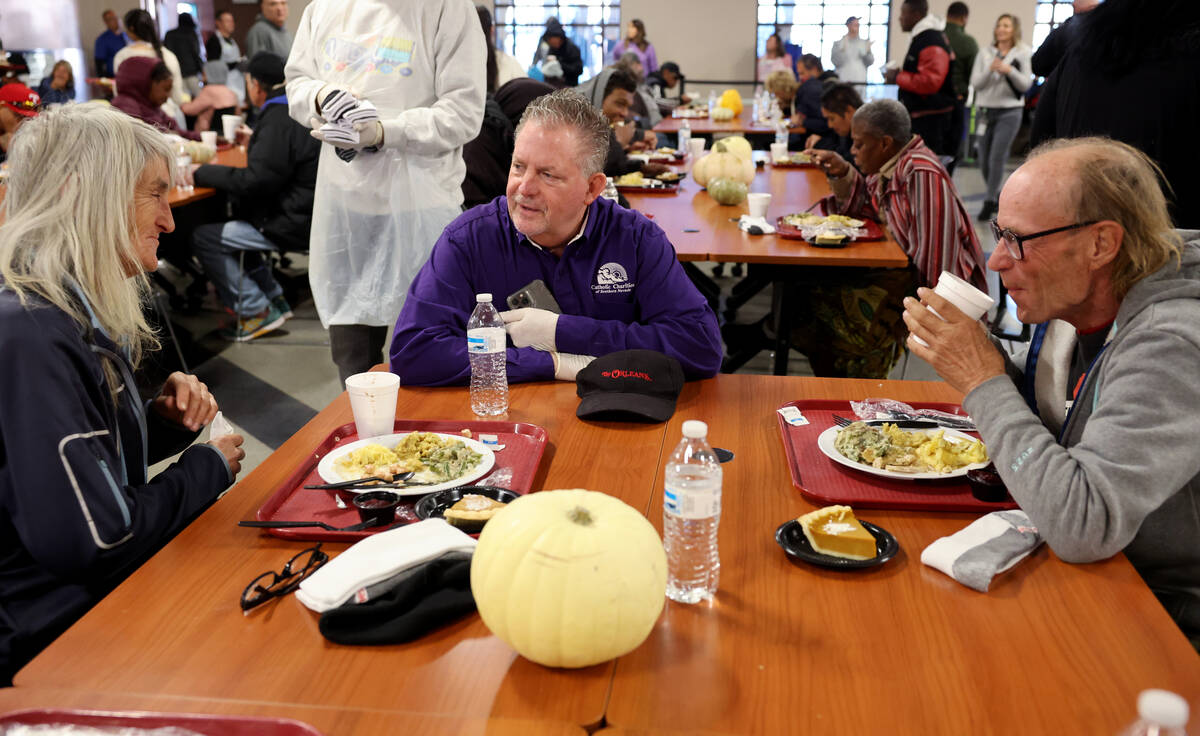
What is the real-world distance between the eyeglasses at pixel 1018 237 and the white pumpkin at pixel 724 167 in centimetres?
307

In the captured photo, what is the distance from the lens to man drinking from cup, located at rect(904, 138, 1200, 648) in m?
1.36

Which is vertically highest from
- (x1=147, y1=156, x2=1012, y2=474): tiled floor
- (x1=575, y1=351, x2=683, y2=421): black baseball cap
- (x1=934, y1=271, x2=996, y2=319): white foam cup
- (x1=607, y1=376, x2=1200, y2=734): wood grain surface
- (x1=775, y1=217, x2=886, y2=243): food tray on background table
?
(x1=934, y1=271, x2=996, y2=319): white foam cup

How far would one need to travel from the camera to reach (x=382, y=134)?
124 inches

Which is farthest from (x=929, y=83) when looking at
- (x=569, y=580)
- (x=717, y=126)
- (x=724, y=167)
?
(x=569, y=580)

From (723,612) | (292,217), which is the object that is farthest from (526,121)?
(292,217)

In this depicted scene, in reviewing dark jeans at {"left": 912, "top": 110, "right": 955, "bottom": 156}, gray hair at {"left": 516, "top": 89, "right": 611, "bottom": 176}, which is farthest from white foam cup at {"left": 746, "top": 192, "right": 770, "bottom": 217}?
dark jeans at {"left": 912, "top": 110, "right": 955, "bottom": 156}

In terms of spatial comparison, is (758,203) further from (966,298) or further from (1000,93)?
(1000,93)

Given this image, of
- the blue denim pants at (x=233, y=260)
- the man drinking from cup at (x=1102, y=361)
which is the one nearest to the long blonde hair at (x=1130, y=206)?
the man drinking from cup at (x=1102, y=361)

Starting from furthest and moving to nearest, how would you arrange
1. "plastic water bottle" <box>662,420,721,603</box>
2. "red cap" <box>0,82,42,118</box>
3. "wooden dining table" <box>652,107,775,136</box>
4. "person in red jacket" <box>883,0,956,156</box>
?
"wooden dining table" <box>652,107,775,136</box> < "person in red jacket" <box>883,0,956,156</box> < "red cap" <box>0,82,42,118</box> < "plastic water bottle" <box>662,420,721,603</box>

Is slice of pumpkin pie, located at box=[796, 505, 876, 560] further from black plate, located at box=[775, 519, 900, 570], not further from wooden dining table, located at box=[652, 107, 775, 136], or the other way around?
wooden dining table, located at box=[652, 107, 775, 136]

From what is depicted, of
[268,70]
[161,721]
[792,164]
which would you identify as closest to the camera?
[161,721]

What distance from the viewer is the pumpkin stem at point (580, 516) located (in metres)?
1.12

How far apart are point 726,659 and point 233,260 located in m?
4.75

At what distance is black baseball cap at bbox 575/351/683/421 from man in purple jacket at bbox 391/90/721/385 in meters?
0.16
